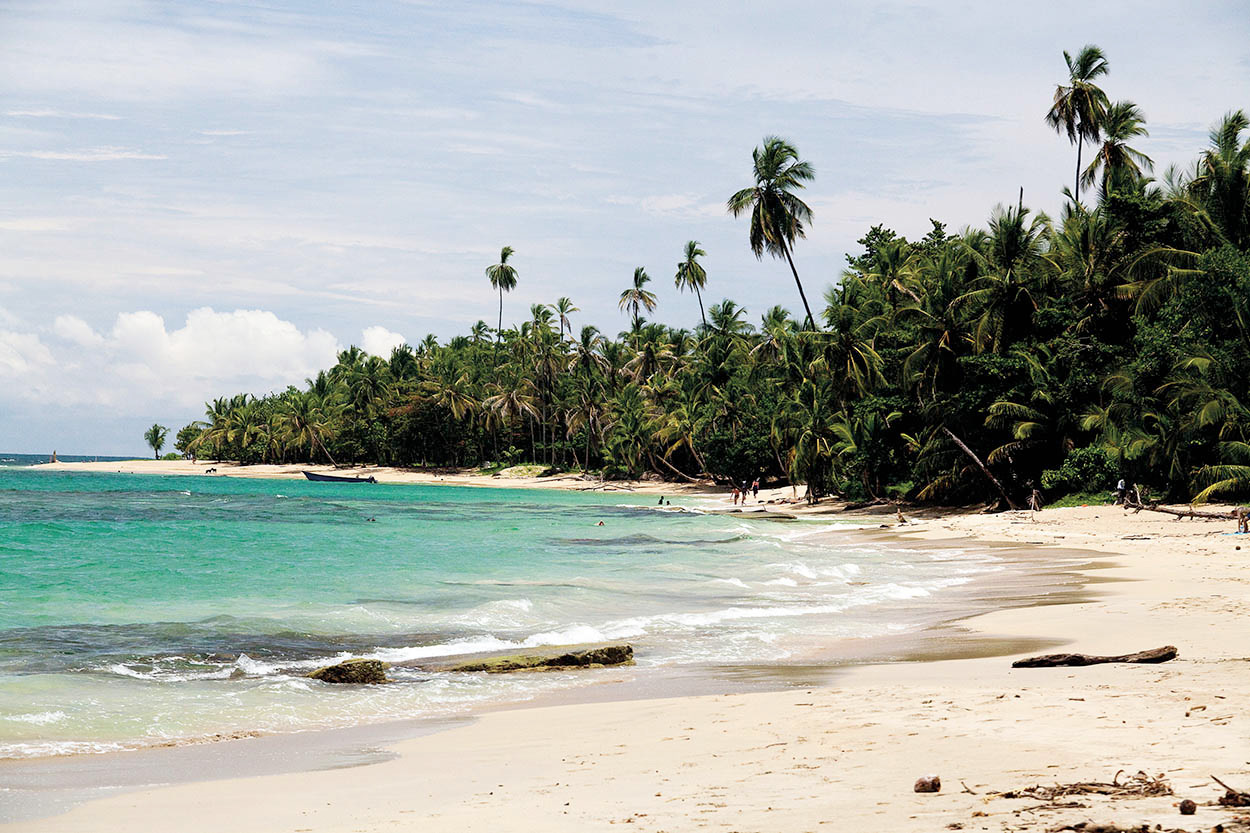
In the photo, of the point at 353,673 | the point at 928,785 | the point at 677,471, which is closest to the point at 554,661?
the point at 353,673

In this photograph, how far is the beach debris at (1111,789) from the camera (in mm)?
4590

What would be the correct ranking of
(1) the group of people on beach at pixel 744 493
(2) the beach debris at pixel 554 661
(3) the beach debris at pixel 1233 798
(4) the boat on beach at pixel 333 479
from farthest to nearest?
(4) the boat on beach at pixel 333 479
(1) the group of people on beach at pixel 744 493
(2) the beach debris at pixel 554 661
(3) the beach debris at pixel 1233 798

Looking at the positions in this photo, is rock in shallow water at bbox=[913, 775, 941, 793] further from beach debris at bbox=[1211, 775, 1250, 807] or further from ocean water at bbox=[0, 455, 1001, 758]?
ocean water at bbox=[0, 455, 1001, 758]

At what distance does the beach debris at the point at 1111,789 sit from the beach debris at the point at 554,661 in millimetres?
7073

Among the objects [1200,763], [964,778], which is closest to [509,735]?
[964,778]

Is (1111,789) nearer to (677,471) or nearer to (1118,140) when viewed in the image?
(1118,140)

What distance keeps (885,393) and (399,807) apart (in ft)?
142

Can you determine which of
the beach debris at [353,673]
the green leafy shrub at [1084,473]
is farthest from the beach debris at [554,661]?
the green leafy shrub at [1084,473]

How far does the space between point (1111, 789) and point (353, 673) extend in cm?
800

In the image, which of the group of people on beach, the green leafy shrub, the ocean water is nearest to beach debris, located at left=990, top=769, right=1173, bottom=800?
the ocean water

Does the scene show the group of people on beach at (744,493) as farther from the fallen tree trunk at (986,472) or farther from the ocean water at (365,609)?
the ocean water at (365,609)

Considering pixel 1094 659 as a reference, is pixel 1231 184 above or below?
above

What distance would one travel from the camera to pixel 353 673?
1055 cm

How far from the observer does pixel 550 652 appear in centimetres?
1245
